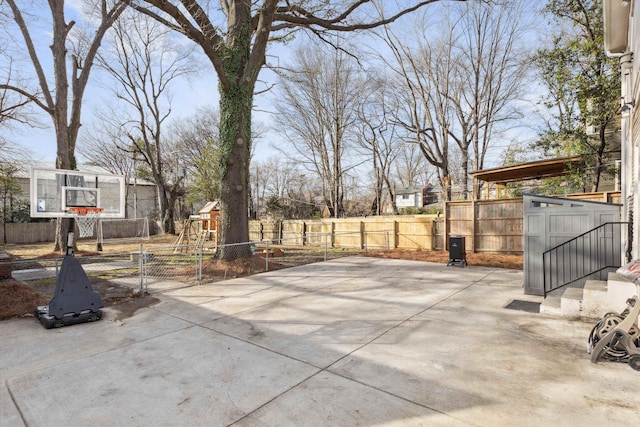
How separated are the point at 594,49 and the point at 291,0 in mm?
9814

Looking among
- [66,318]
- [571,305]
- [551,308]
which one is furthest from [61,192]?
[571,305]

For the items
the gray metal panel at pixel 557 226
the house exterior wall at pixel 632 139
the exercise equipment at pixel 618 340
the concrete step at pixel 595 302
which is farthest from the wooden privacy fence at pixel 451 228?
the exercise equipment at pixel 618 340

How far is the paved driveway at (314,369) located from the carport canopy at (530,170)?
9.27 meters

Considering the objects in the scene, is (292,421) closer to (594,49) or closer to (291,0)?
(291,0)

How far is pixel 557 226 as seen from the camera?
5926mm

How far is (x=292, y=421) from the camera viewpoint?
236cm

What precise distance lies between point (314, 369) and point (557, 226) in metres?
5.41

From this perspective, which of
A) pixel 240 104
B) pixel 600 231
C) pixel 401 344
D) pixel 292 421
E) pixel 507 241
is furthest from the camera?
pixel 507 241

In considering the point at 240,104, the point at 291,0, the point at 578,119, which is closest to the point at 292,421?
the point at 240,104

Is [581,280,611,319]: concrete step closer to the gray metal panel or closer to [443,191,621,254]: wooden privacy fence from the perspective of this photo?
the gray metal panel

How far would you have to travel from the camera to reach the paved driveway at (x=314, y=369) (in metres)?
2.46

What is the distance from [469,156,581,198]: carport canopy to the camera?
12.1 meters

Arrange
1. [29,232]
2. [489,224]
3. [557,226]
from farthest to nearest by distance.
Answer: [29,232] → [489,224] → [557,226]

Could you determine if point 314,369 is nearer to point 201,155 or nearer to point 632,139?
point 632,139
